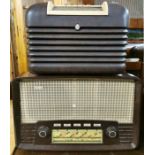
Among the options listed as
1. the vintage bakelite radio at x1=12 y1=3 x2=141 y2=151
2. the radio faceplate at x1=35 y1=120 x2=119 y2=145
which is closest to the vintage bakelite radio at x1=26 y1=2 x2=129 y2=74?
the vintage bakelite radio at x1=12 y1=3 x2=141 y2=151

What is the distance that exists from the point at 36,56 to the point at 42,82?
74 millimetres

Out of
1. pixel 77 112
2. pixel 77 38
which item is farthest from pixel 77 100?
pixel 77 38

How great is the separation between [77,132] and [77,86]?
13cm

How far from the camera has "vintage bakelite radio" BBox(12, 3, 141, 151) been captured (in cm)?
62

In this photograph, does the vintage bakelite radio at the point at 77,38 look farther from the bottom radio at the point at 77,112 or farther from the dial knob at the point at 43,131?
the dial knob at the point at 43,131

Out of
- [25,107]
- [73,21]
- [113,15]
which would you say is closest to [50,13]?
[73,21]

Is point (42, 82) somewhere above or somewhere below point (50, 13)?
below

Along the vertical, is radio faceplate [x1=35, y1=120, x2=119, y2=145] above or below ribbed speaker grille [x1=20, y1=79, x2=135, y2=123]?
below

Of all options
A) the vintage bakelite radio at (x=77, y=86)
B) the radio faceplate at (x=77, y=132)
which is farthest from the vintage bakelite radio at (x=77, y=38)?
the radio faceplate at (x=77, y=132)

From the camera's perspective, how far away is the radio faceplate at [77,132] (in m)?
0.65

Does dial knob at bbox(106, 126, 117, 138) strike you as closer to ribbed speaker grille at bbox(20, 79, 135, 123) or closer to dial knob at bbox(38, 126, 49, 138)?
ribbed speaker grille at bbox(20, 79, 135, 123)

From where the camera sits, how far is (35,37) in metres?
0.63

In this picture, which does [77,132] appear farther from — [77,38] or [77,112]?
[77,38]
